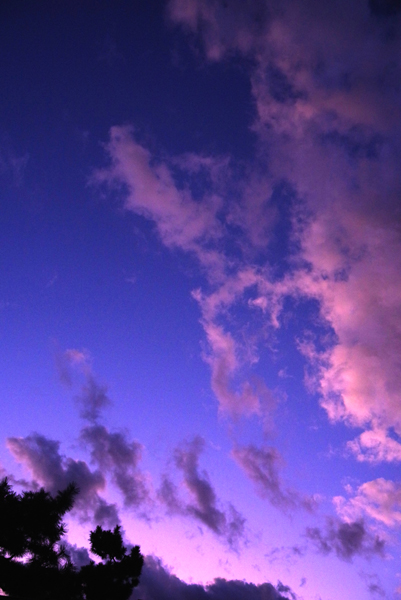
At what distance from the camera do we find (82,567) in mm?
32062

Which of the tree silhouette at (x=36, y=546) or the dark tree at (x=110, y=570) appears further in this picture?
the dark tree at (x=110, y=570)

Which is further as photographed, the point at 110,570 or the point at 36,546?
the point at 110,570

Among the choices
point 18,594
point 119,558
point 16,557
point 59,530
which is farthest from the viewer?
point 119,558

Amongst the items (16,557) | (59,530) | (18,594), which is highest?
(59,530)

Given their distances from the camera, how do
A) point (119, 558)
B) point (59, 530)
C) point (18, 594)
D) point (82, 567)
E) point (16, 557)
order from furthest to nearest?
point (119, 558)
point (82, 567)
point (59, 530)
point (16, 557)
point (18, 594)

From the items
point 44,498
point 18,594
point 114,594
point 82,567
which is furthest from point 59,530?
point 114,594

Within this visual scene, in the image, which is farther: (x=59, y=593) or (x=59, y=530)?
(x=59, y=530)

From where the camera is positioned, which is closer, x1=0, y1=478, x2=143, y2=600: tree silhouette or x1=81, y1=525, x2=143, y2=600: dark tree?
x1=0, y1=478, x2=143, y2=600: tree silhouette

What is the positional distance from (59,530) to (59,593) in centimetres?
375

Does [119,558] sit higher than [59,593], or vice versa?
[119,558]

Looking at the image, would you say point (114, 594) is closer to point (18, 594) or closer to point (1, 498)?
point (18, 594)

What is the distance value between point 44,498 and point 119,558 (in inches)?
562

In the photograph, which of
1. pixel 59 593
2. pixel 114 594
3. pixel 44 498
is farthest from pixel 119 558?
pixel 44 498

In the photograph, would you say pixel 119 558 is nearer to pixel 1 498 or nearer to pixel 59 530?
pixel 59 530
